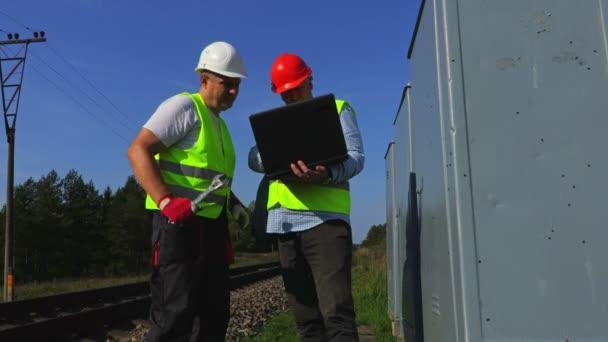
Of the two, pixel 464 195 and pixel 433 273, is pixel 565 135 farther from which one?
pixel 433 273

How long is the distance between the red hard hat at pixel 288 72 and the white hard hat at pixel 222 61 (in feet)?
0.84

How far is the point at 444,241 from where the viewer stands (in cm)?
250

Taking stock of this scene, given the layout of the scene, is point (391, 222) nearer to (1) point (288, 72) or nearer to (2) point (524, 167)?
(1) point (288, 72)

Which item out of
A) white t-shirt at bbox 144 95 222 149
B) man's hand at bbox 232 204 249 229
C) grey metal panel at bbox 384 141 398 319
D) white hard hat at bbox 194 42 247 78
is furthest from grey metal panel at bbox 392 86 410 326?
white t-shirt at bbox 144 95 222 149

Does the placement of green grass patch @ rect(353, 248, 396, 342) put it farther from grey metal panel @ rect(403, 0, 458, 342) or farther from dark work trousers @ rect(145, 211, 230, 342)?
dark work trousers @ rect(145, 211, 230, 342)

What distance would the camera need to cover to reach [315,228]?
3047 mm

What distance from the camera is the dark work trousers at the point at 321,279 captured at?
9.39 ft

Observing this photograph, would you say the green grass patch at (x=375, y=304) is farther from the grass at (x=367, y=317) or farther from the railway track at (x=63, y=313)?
the railway track at (x=63, y=313)

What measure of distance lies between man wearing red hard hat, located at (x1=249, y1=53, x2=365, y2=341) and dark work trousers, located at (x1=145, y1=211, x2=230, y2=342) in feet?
1.56

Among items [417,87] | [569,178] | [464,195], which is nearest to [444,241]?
[464,195]

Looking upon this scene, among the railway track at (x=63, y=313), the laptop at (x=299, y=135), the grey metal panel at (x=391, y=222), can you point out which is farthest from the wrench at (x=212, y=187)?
the railway track at (x=63, y=313)

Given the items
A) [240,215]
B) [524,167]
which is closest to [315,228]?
[240,215]

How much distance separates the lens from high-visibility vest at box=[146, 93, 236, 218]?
2.78 metres

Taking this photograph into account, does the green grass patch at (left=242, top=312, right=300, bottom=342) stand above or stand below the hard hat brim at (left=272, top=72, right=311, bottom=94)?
below
